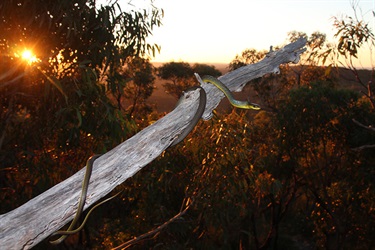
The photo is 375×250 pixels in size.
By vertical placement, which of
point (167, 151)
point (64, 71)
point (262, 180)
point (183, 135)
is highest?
point (64, 71)

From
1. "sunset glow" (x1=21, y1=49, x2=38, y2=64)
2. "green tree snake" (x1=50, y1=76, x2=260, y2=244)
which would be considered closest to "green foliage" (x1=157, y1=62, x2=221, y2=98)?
"sunset glow" (x1=21, y1=49, x2=38, y2=64)

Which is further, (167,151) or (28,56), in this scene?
(167,151)

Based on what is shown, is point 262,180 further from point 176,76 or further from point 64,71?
point 176,76

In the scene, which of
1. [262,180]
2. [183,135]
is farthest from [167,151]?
[183,135]

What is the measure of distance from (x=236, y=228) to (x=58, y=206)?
13473mm

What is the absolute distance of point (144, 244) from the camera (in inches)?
333

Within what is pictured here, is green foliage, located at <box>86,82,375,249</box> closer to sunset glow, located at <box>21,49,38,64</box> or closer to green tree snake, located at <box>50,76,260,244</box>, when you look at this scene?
sunset glow, located at <box>21,49,38,64</box>

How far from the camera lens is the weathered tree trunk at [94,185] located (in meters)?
1.19

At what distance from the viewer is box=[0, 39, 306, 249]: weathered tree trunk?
119 centimetres

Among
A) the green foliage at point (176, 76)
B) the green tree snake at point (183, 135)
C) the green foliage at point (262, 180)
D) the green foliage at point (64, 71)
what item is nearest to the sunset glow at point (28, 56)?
the green foliage at point (64, 71)

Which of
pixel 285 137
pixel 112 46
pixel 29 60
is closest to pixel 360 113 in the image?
pixel 285 137

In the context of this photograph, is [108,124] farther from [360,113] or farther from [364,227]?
[364,227]

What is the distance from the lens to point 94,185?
125 centimetres

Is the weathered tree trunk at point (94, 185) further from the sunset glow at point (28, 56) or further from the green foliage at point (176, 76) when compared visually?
the green foliage at point (176, 76)
